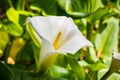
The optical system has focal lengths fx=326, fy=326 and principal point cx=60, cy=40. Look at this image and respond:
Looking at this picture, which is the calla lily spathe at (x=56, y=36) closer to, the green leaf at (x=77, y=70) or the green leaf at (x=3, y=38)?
the green leaf at (x=77, y=70)

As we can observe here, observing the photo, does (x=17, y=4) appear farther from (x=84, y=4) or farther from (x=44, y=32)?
(x=44, y=32)

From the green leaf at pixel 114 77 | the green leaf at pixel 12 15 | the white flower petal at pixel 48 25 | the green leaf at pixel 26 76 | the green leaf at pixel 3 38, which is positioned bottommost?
the green leaf at pixel 114 77

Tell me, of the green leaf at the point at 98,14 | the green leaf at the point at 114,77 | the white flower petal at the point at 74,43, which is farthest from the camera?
the green leaf at the point at 98,14

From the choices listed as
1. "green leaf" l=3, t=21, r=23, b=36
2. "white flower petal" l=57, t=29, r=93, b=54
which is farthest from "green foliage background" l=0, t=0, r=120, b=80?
"white flower petal" l=57, t=29, r=93, b=54

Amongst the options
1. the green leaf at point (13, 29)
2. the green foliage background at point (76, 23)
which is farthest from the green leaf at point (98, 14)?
the green leaf at point (13, 29)

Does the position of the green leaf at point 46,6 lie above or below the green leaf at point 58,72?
above

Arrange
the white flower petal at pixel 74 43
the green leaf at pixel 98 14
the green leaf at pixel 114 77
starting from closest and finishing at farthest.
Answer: the white flower petal at pixel 74 43 → the green leaf at pixel 114 77 → the green leaf at pixel 98 14

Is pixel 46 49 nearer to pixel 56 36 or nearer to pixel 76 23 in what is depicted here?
pixel 56 36

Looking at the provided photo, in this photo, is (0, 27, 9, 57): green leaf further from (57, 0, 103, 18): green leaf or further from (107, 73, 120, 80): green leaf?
(107, 73, 120, 80): green leaf

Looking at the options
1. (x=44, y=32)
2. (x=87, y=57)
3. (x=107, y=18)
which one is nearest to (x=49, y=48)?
(x=44, y=32)
